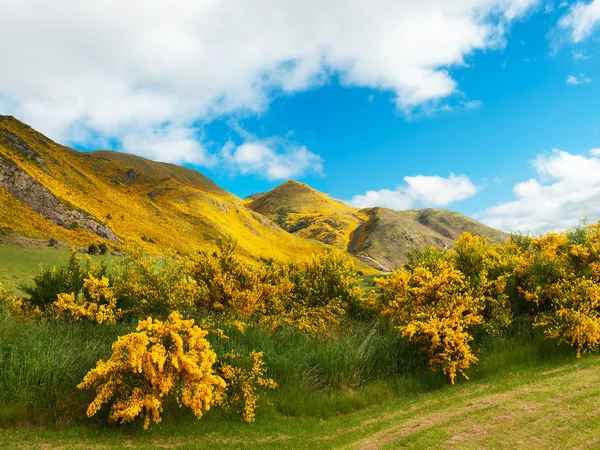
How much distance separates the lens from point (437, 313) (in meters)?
11.1

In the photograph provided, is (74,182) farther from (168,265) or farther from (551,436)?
(551,436)

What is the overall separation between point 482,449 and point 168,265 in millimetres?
10825

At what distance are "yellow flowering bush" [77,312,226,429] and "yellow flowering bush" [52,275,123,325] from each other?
348 centimetres

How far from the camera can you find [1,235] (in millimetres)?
29938

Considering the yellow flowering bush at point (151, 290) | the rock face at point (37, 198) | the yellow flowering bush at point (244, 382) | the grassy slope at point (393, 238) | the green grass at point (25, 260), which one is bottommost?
the yellow flowering bush at point (244, 382)

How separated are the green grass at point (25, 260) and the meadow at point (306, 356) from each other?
11.5 meters

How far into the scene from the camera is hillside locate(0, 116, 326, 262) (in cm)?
3681

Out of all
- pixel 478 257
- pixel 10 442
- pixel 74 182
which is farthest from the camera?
pixel 74 182

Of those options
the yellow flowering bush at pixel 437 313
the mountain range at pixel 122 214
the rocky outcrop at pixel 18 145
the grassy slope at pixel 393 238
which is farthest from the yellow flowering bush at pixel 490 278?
the grassy slope at pixel 393 238

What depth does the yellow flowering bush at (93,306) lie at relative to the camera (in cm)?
1066

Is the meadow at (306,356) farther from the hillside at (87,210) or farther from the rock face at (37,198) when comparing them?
the rock face at (37,198)

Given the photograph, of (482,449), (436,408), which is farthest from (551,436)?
(436,408)

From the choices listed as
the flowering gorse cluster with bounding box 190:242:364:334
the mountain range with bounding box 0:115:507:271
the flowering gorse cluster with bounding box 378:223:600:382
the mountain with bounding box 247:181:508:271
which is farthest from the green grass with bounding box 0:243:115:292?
the mountain with bounding box 247:181:508:271

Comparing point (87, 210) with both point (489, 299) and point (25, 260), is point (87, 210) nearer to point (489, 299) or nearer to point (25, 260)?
point (25, 260)
